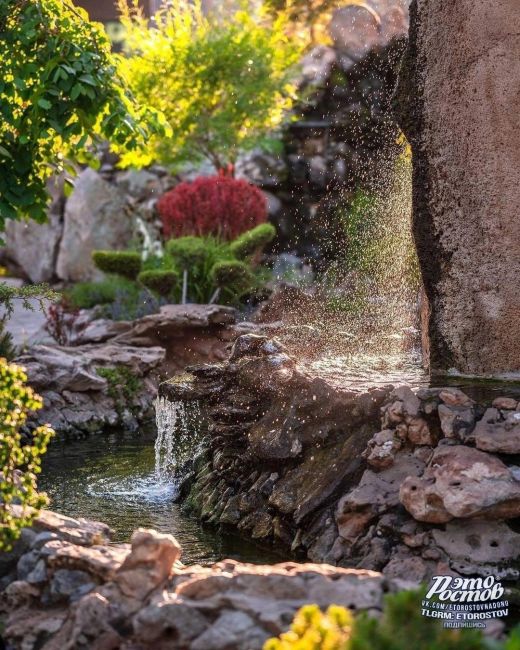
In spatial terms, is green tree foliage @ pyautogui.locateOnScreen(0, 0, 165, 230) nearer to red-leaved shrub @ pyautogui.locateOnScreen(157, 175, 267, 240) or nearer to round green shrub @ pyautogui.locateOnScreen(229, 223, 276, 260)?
round green shrub @ pyautogui.locateOnScreen(229, 223, 276, 260)

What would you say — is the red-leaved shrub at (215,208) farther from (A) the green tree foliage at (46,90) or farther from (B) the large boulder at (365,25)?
(A) the green tree foliage at (46,90)

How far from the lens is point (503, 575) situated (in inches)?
183

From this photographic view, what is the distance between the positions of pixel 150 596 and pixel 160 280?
9.80 meters

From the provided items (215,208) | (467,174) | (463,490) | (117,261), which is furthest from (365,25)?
(463,490)

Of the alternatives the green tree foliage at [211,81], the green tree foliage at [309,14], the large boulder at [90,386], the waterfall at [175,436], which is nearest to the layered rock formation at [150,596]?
the waterfall at [175,436]

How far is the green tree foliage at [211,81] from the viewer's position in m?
16.9

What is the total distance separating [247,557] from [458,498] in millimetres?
1387

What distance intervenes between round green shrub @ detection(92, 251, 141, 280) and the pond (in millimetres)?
5630

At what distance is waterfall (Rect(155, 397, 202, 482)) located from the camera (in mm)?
7348

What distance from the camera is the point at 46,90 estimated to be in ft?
21.9

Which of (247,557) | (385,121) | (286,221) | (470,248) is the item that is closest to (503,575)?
(247,557)

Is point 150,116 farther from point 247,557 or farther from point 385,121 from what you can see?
point 385,121

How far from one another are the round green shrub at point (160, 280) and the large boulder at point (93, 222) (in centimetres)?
579

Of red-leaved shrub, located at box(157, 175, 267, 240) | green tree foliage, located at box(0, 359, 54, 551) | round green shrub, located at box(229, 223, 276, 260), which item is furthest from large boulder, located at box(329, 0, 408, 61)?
green tree foliage, located at box(0, 359, 54, 551)
